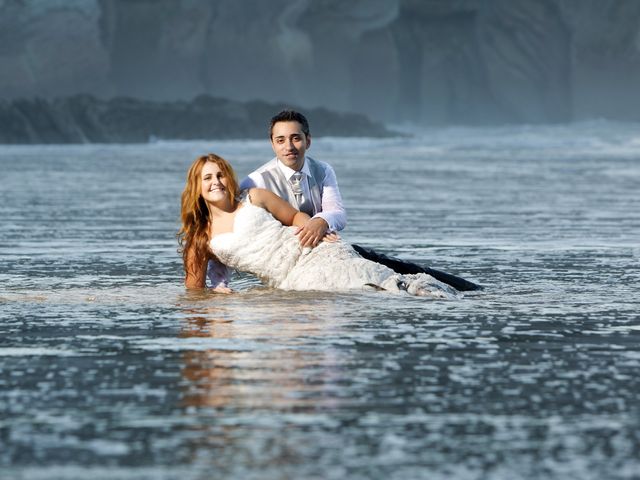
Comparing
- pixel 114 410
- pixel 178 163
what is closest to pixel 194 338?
pixel 114 410

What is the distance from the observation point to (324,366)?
228 inches

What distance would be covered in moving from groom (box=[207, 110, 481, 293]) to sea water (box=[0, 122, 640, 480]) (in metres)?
0.26

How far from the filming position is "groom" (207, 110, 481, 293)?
28.4ft

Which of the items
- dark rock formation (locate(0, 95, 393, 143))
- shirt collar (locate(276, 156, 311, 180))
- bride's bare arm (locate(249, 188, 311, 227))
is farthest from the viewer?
dark rock formation (locate(0, 95, 393, 143))

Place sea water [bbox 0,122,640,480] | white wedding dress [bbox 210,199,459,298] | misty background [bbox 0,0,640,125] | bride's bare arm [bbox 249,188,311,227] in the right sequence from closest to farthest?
sea water [bbox 0,122,640,480], white wedding dress [bbox 210,199,459,298], bride's bare arm [bbox 249,188,311,227], misty background [bbox 0,0,640,125]

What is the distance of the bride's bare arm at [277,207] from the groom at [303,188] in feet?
0.38

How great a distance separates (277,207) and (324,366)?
312 centimetres

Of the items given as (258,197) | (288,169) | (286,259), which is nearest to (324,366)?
(286,259)

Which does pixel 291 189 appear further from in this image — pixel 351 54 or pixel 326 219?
pixel 351 54

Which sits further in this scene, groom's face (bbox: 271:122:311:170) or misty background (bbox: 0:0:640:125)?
misty background (bbox: 0:0:640:125)

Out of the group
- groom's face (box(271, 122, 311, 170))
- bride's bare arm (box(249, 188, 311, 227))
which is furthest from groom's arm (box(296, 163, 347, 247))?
groom's face (box(271, 122, 311, 170))

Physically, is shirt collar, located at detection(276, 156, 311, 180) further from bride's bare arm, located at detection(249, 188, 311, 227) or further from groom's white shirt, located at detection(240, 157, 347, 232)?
bride's bare arm, located at detection(249, 188, 311, 227)

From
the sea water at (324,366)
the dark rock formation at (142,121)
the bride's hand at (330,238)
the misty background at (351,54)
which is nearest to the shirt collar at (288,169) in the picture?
the bride's hand at (330,238)

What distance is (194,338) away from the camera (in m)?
6.61
